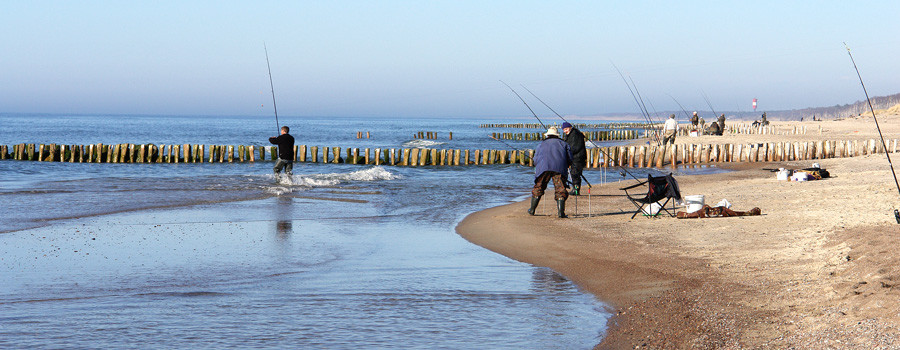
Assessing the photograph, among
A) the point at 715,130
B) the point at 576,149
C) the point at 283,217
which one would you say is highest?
the point at 715,130

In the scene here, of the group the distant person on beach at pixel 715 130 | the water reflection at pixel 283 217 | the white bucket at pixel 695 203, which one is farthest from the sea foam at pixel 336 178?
the distant person on beach at pixel 715 130

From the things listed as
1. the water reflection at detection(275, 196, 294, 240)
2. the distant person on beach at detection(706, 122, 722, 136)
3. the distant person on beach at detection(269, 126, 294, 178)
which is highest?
the distant person on beach at detection(706, 122, 722, 136)

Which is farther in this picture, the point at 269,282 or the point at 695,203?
the point at 695,203

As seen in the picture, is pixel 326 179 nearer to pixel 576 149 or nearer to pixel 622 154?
pixel 576 149

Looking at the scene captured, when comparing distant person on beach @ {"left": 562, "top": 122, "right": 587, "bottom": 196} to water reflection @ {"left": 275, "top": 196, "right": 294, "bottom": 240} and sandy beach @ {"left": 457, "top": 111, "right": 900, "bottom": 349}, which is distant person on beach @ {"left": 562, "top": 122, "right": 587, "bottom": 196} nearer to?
sandy beach @ {"left": 457, "top": 111, "right": 900, "bottom": 349}

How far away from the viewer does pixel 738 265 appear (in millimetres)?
7348

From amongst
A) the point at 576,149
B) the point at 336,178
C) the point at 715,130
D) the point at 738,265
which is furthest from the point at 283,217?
the point at 715,130

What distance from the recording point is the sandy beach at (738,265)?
4969 millimetres

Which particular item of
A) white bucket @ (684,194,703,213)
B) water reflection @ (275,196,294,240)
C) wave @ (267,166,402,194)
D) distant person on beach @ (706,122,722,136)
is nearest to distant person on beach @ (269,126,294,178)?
wave @ (267,166,402,194)

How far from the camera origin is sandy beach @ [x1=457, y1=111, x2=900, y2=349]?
4.97m

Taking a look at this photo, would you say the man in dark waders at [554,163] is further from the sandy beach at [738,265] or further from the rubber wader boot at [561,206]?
the sandy beach at [738,265]

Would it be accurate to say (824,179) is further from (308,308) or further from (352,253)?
(308,308)

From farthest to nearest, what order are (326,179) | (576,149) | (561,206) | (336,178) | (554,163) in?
(336,178)
(326,179)
(576,149)
(561,206)
(554,163)

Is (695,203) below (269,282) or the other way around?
the other way around
